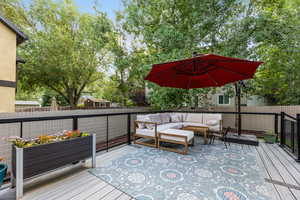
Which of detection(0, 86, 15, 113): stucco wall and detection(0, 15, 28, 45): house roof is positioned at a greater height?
detection(0, 15, 28, 45): house roof

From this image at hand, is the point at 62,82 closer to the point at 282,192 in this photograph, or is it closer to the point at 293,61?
the point at 282,192

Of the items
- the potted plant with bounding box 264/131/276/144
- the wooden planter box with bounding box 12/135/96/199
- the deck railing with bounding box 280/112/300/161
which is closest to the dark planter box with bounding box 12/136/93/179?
the wooden planter box with bounding box 12/135/96/199

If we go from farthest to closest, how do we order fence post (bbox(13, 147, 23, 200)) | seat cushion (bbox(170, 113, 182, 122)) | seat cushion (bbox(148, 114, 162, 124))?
seat cushion (bbox(170, 113, 182, 122)) → seat cushion (bbox(148, 114, 162, 124)) → fence post (bbox(13, 147, 23, 200))

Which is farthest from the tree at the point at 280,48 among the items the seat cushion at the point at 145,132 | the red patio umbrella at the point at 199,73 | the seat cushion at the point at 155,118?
the seat cushion at the point at 145,132

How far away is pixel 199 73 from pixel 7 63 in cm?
801

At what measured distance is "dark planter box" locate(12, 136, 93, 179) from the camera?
1.71 metres

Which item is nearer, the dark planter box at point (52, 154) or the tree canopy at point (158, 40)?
the dark planter box at point (52, 154)

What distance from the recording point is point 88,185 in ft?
6.47

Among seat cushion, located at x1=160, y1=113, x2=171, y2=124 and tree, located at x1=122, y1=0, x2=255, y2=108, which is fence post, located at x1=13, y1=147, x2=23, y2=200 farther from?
tree, located at x1=122, y1=0, x2=255, y2=108

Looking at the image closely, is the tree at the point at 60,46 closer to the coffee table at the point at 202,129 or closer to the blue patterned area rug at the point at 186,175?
the coffee table at the point at 202,129

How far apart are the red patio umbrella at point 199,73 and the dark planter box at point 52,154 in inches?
76.4

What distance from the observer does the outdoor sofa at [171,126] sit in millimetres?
3486

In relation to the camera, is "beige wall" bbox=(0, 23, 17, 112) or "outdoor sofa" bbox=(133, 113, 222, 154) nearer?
"outdoor sofa" bbox=(133, 113, 222, 154)

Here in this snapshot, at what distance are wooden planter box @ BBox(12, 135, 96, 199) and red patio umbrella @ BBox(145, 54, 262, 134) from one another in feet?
6.48
